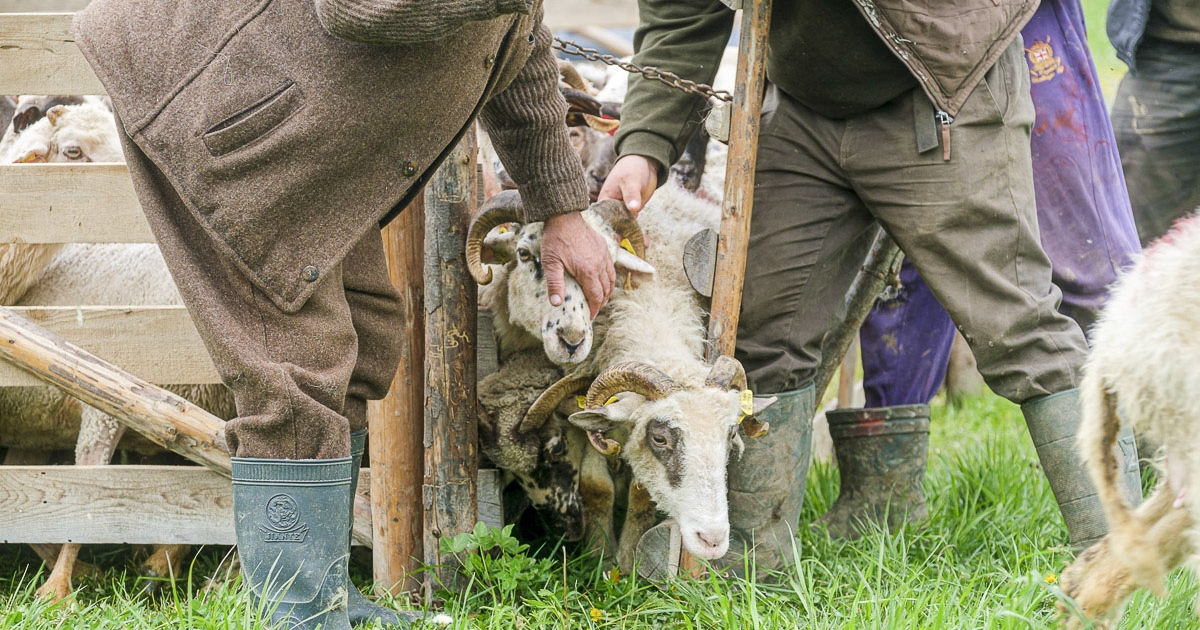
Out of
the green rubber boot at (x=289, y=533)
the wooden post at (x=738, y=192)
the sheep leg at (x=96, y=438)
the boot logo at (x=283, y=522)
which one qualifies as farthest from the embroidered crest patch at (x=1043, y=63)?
the sheep leg at (x=96, y=438)

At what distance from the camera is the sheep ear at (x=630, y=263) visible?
10.7 feet

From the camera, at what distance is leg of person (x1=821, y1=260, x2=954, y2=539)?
11.6 ft

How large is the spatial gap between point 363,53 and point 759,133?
4.75ft

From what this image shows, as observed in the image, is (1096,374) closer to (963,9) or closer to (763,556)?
(963,9)

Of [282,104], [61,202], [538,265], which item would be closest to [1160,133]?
[538,265]

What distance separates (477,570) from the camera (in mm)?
2867

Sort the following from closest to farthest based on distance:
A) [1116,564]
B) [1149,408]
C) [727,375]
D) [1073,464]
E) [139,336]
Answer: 1. [1149,408]
2. [1116,564]
3. [1073,464]
4. [727,375]
5. [139,336]

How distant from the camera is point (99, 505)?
315 cm

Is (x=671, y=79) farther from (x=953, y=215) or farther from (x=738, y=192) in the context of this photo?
(x=953, y=215)

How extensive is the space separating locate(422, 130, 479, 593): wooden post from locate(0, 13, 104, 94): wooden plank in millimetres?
1077

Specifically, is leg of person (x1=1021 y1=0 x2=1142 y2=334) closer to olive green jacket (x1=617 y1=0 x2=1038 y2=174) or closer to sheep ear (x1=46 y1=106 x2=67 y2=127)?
olive green jacket (x1=617 y1=0 x2=1038 y2=174)

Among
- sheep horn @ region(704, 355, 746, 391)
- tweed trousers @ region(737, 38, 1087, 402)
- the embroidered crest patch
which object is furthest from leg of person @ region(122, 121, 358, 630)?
the embroidered crest patch

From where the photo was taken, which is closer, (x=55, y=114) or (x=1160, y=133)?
(x=55, y=114)

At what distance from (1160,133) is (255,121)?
3621 mm
